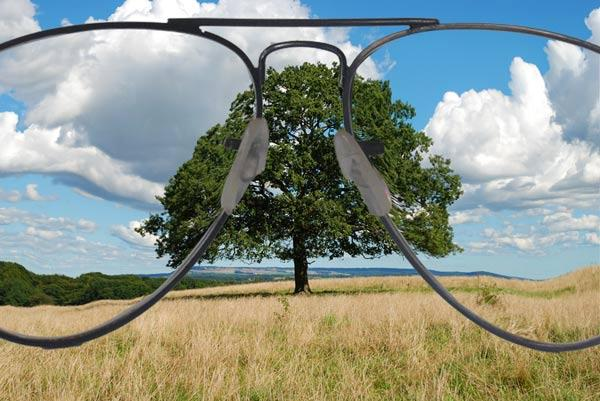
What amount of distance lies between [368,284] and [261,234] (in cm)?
562

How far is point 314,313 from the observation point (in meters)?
6.33

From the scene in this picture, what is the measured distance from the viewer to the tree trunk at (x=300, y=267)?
56.6ft

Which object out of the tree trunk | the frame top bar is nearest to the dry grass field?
the frame top bar

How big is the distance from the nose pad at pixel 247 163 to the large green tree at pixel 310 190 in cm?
1161

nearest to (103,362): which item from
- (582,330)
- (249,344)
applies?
(249,344)

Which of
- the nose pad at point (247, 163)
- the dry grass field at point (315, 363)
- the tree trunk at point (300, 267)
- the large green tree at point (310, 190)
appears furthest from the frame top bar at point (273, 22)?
the tree trunk at point (300, 267)

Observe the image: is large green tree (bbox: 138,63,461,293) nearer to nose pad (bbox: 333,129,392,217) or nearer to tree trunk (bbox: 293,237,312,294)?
tree trunk (bbox: 293,237,312,294)

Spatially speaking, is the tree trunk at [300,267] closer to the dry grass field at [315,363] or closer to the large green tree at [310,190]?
the large green tree at [310,190]

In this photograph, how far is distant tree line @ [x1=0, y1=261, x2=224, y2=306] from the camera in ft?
62.2

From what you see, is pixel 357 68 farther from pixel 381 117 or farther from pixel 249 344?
pixel 381 117

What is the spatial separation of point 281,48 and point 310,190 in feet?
45.0

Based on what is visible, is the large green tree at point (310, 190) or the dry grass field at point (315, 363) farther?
the large green tree at point (310, 190)

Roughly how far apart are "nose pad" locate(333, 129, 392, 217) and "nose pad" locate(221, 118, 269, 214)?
0.99ft

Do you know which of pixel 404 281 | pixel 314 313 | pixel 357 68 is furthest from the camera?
pixel 404 281
